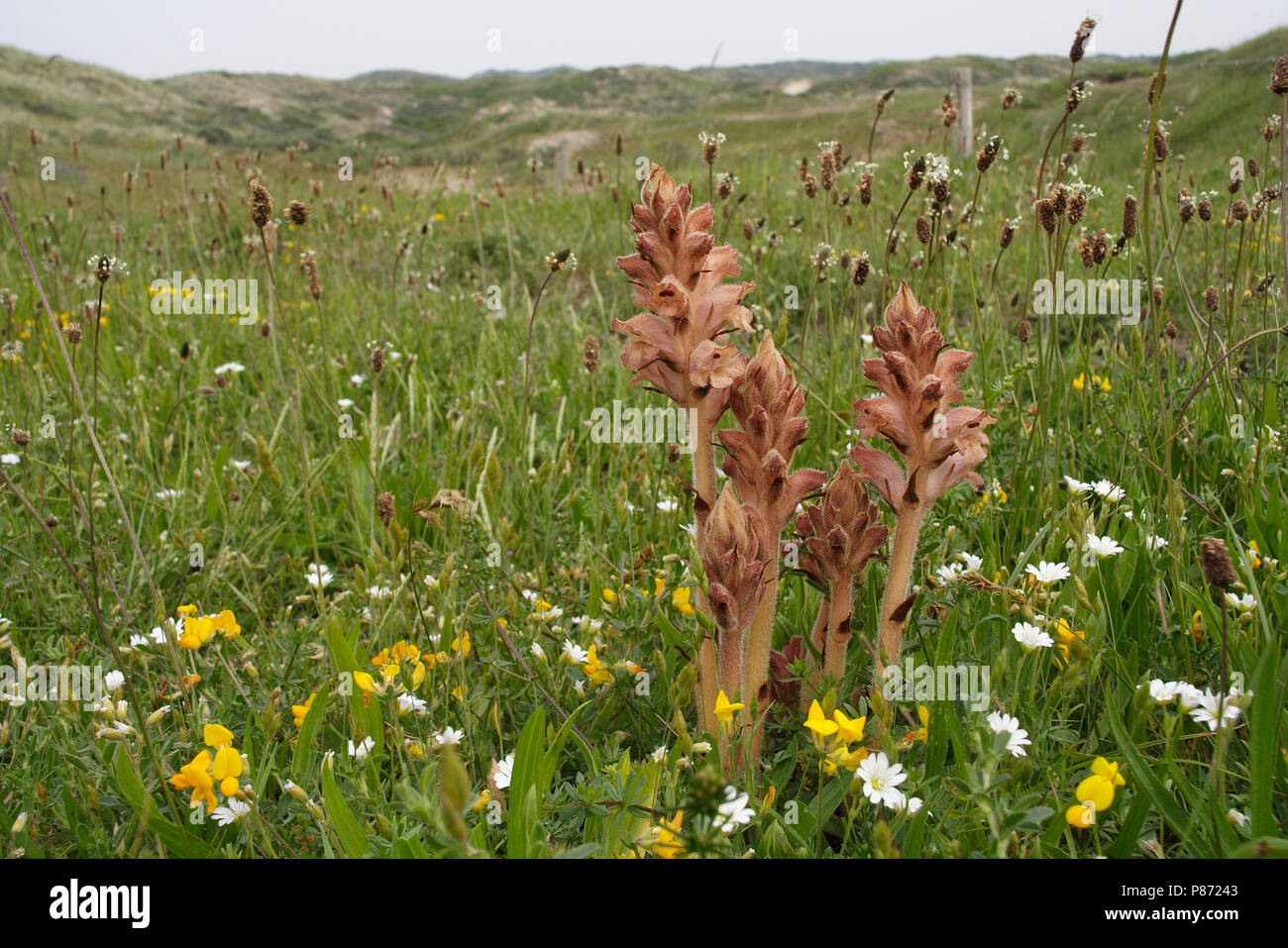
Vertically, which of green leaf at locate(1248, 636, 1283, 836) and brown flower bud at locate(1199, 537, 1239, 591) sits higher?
brown flower bud at locate(1199, 537, 1239, 591)

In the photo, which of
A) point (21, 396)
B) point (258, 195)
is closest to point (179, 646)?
point (258, 195)

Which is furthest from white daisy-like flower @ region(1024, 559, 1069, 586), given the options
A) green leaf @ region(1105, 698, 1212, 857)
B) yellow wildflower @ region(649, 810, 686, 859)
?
yellow wildflower @ region(649, 810, 686, 859)

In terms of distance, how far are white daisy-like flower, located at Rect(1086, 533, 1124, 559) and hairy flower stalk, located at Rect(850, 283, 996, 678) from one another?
1.89ft

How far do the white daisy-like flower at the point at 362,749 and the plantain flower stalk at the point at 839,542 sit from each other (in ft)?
2.78

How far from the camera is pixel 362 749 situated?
164 cm

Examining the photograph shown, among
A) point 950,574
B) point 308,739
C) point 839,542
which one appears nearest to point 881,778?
point 839,542

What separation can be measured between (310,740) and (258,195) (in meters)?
1.28

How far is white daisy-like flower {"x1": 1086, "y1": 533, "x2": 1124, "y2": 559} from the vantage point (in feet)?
6.03

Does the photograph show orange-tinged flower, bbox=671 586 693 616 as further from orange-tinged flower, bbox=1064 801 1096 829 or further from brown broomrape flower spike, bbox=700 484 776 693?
orange-tinged flower, bbox=1064 801 1096 829

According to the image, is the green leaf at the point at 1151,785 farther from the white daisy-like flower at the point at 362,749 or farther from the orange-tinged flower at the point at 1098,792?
the white daisy-like flower at the point at 362,749

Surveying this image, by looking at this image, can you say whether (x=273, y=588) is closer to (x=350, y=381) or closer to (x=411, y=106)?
(x=350, y=381)

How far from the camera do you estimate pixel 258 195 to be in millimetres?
2064

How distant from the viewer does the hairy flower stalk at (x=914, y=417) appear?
1.36 m

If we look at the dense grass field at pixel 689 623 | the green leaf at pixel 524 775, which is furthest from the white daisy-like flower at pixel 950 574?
the green leaf at pixel 524 775
